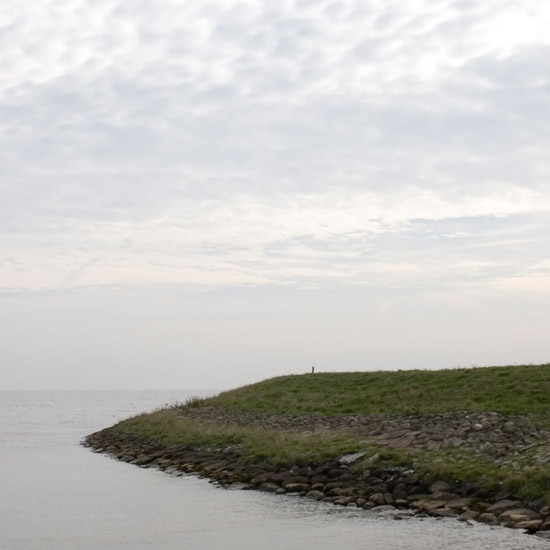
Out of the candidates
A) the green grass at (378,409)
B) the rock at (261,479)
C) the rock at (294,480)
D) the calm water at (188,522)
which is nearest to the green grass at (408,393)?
the green grass at (378,409)

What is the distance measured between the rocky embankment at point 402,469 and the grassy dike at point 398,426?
0.11 metres

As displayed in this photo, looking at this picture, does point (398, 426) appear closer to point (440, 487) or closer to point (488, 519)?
point (440, 487)

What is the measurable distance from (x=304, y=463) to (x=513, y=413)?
9.62 meters

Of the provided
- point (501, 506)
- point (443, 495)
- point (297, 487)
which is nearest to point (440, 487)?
point (443, 495)

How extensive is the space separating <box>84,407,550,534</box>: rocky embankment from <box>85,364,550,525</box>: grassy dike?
0.35 feet

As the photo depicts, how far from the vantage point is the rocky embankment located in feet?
76.4

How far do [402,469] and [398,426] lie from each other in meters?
7.64

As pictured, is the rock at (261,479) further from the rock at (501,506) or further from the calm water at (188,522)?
the rock at (501,506)

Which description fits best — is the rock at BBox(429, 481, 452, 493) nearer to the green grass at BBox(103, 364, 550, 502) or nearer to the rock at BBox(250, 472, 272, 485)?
the green grass at BBox(103, 364, 550, 502)

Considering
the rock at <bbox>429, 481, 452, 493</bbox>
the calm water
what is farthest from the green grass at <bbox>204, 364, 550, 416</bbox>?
the calm water

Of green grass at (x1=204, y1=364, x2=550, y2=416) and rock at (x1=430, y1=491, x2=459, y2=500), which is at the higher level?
green grass at (x1=204, y1=364, x2=550, y2=416)

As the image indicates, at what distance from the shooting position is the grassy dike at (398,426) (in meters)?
26.2

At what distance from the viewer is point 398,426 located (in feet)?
115

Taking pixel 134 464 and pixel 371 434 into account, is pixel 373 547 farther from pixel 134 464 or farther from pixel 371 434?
pixel 134 464
